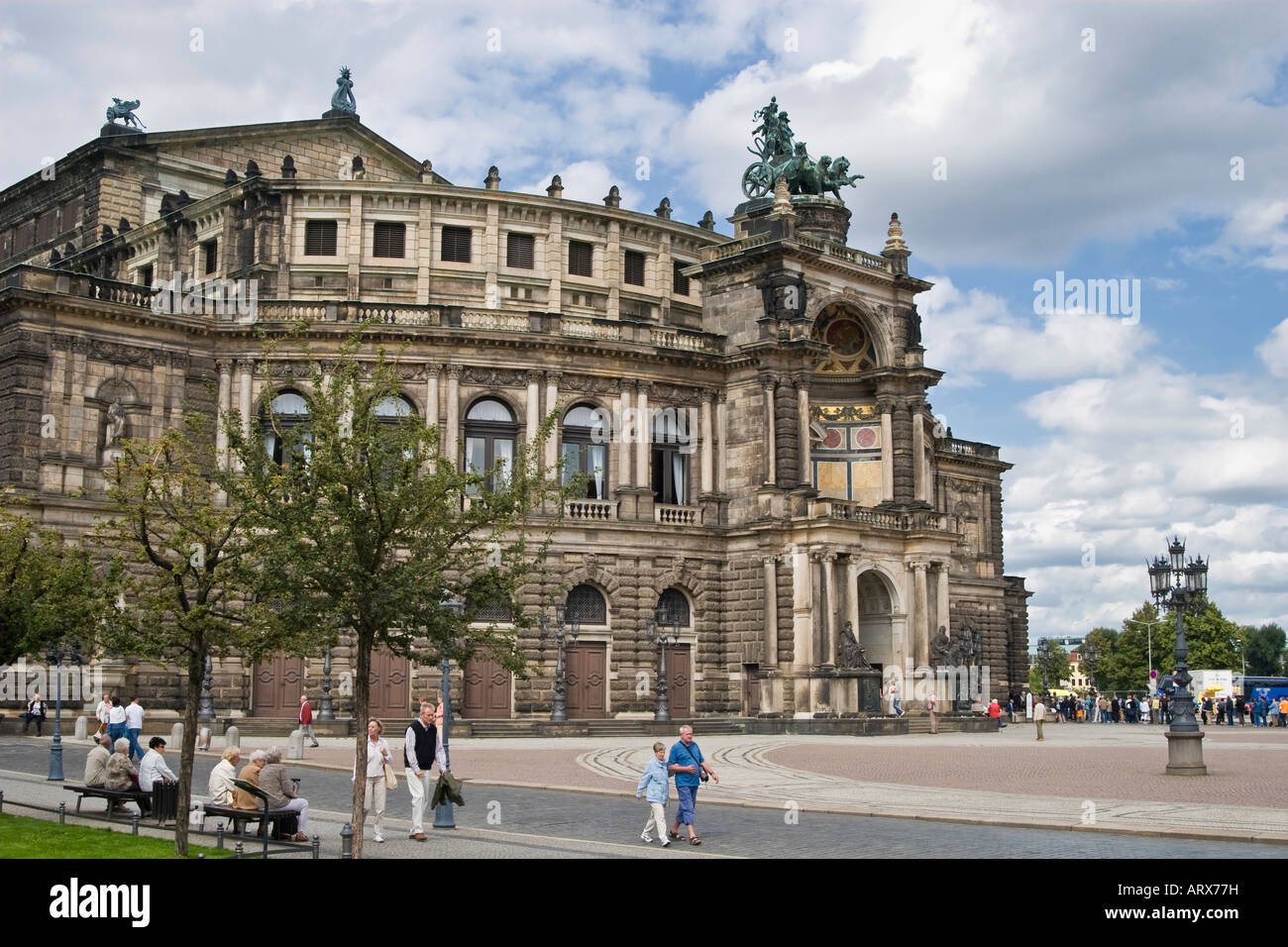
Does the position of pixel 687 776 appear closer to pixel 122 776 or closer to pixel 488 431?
pixel 122 776

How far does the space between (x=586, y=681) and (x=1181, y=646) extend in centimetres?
2591

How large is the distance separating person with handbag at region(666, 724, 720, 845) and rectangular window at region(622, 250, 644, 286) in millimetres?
42994

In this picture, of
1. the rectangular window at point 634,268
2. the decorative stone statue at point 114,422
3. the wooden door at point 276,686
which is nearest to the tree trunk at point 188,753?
the wooden door at point 276,686

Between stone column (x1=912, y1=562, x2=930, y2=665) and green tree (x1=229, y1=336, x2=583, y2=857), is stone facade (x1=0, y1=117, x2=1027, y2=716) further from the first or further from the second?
green tree (x1=229, y1=336, x2=583, y2=857)

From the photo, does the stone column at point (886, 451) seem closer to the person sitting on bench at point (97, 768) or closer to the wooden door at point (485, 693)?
the wooden door at point (485, 693)

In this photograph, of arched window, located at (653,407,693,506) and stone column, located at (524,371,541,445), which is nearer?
stone column, located at (524,371,541,445)

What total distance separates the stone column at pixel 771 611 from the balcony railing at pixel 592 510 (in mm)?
6270

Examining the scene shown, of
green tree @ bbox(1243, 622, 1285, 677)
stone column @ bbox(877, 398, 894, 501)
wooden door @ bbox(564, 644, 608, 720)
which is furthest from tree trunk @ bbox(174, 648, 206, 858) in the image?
green tree @ bbox(1243, 622, 1285, 677)

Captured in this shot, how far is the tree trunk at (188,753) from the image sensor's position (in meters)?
17.2

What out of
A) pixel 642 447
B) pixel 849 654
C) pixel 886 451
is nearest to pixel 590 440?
pixel 642 447

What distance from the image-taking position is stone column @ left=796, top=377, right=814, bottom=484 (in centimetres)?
5562

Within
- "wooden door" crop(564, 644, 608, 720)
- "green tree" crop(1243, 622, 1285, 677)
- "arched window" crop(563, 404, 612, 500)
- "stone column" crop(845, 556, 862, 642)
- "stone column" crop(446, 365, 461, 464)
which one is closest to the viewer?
"stone column" crop(446, 365, 461, 464)
